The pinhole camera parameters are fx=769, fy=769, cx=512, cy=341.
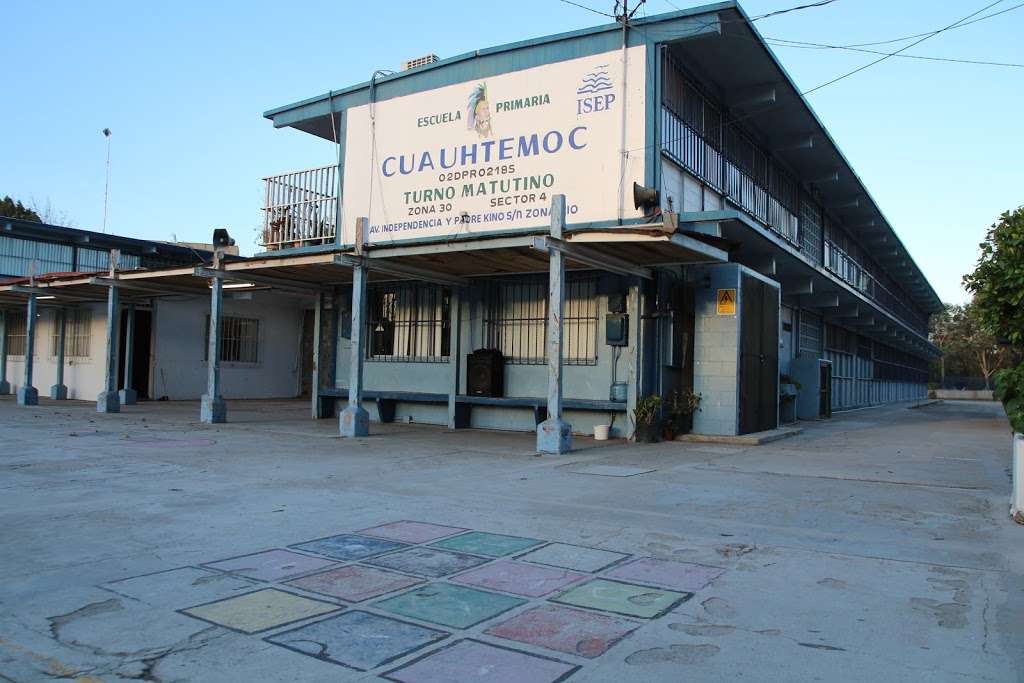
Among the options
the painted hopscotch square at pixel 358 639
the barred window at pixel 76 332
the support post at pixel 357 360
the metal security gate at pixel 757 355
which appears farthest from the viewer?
the barred window at pixel 76 332

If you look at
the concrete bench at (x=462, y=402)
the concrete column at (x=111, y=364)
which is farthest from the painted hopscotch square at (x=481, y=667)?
the concrete column at (x=111, y=364)

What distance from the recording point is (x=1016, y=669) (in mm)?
3564

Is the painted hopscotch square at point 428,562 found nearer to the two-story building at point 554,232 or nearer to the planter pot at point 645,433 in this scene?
the two-story building at point 554,232

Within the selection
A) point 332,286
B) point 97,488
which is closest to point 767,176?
point 332,286

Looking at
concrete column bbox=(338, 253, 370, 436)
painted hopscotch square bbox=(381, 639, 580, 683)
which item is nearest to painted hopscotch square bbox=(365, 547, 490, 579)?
painted hopscotch square bbox=(381, 639, 580, 683)

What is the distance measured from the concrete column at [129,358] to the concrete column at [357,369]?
10.4 metres

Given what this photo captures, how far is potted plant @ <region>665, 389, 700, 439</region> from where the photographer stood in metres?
14.3

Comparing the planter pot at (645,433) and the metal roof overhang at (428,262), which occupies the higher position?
the metal roof overhang at (428,262)

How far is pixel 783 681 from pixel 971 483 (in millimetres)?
7340

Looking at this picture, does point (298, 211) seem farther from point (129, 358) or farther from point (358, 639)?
point (358, 639)

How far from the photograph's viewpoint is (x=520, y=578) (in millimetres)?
5043

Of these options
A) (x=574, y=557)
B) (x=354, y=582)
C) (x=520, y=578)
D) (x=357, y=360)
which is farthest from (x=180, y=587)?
(x=357, y=360)

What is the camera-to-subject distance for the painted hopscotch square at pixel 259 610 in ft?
13.6

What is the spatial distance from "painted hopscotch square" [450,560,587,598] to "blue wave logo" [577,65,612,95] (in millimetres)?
10138
